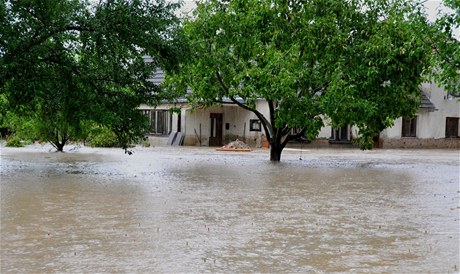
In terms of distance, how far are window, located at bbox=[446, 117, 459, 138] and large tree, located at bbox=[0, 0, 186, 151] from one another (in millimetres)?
32573

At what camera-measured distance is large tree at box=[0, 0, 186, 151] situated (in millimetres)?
14531

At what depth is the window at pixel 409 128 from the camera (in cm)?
4284

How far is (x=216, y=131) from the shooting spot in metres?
40.7

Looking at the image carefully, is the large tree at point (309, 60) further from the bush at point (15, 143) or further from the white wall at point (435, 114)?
the white wall at point (435, 114)

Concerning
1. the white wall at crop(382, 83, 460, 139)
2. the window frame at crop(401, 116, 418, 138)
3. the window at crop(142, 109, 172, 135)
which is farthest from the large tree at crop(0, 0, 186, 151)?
the white wall at crop(382, 83, 460, 139)

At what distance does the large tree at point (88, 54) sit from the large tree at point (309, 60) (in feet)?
11.7

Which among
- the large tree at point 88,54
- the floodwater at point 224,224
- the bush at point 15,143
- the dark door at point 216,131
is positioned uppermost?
the large tree at point 88,54

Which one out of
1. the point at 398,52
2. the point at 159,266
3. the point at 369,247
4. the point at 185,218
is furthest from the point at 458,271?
the point at 398,52

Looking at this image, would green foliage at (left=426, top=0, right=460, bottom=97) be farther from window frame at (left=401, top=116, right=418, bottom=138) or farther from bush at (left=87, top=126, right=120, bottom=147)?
window frame at (left=401, top=116, right=418, bottom=138)

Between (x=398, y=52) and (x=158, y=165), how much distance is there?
354 inches

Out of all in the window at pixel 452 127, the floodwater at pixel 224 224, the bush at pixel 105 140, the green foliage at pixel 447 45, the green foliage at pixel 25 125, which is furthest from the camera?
the window at pixel 452 127

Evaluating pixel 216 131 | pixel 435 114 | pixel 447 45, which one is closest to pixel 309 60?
pixel 447 45

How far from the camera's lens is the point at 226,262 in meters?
6.54

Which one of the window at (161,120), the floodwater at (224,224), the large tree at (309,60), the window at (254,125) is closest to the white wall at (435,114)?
the window at (254,125)
